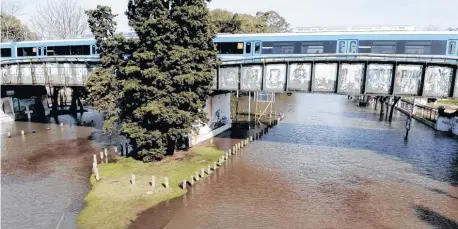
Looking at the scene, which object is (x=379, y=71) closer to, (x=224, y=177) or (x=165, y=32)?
(x=224, y=177)

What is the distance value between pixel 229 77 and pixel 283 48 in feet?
30.7

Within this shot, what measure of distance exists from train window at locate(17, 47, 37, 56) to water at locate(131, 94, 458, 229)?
38.4m

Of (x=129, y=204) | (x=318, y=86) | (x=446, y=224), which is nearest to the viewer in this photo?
(x=446, y=224)

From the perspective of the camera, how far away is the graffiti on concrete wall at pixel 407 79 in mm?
25531

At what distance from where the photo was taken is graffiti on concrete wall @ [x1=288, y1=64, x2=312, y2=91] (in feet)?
92.4

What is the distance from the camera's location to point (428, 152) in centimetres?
3447

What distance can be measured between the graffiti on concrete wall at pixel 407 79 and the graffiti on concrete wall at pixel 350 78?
9.15ft

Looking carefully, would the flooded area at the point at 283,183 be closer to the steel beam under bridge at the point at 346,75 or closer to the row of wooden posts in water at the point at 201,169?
the row of wooden posts in water at the point at 201,169

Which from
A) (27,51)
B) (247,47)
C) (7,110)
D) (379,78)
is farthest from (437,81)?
(7,110)

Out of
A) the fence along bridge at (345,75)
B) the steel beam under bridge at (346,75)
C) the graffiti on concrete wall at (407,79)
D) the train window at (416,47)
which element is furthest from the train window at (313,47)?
the graffiti on concrete wall at (407,79)

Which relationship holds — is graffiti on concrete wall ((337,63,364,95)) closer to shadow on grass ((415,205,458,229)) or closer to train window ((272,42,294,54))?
train window ((272,42,294,54))

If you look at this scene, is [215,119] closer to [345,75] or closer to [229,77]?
[229,77]

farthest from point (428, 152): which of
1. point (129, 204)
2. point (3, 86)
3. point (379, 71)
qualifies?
point (3, 86)

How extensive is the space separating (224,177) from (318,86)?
11.6 meters
